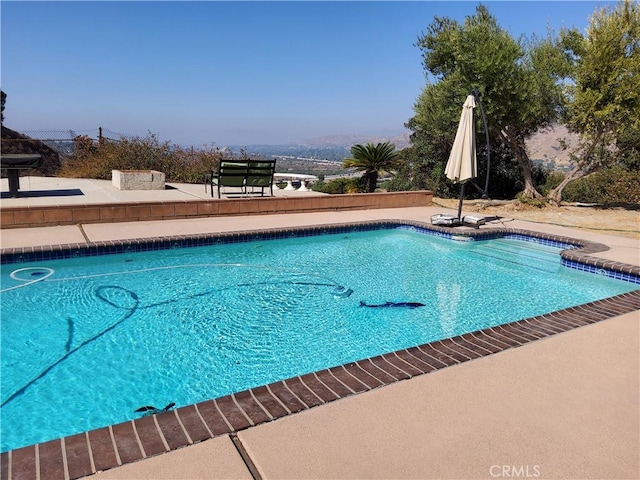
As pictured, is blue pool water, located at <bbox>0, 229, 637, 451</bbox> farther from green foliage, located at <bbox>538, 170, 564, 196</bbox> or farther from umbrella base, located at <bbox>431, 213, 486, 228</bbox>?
green foliage, located at <bbox>538, 170, 564, 196</bbox>

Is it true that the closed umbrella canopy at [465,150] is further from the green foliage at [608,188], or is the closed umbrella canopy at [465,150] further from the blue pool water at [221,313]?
the green foliage at [608,188]

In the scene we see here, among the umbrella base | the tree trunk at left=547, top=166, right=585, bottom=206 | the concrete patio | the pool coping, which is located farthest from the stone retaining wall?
the concrete patio

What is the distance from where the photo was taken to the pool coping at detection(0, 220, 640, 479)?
2168mm

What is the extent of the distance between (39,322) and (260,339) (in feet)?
8.09

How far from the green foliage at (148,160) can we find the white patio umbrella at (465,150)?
27.8 feet

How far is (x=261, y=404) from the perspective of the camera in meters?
2.74

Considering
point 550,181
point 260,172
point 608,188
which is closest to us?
point 260,172

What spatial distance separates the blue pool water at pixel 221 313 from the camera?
3641 millimetres

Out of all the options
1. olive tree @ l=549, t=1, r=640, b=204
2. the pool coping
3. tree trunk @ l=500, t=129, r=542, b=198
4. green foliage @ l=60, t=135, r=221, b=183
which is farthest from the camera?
green foliage @ l=60, t=135, r=221, b=183

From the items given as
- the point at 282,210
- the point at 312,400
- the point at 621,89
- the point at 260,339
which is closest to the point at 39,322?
the point at 260,339

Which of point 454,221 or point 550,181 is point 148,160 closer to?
point 454,221

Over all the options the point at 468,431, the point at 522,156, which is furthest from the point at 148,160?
the point at 468,431

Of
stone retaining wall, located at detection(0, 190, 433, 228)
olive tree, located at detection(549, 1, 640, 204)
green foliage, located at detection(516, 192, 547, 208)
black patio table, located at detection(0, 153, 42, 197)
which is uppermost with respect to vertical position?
olive tree, located at detection(549, 1, 640, 204)

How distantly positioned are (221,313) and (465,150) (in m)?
5.99
